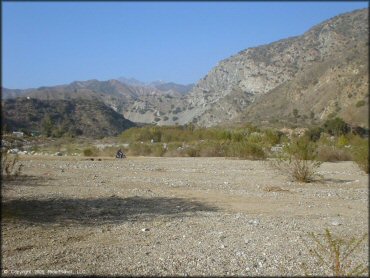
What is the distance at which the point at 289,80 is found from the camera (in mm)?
111312

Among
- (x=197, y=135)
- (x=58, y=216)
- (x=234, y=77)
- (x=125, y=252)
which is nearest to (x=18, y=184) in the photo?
(x=58, y=216)

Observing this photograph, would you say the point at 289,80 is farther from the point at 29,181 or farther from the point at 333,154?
the point at 29,181

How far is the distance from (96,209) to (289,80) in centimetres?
10594

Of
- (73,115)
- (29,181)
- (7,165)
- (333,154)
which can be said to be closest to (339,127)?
(333,154)

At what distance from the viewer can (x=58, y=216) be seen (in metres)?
9.98

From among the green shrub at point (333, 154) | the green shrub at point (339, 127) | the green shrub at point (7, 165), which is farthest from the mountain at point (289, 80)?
the green shrub at point (7, 165)

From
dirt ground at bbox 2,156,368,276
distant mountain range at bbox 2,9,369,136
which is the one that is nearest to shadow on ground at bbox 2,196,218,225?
dirt ground at bbox 2,156,368,276

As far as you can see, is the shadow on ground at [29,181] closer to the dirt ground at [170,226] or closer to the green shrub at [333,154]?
the dirt ground at [170,226]

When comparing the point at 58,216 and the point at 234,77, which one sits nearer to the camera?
the point at 58,216

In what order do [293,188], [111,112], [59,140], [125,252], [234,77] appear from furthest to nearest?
[234,77] < [111,112] < [59,140] < [293,188] < [125,252]

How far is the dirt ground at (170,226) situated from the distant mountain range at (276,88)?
5224 cm

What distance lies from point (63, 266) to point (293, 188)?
39.0 feet

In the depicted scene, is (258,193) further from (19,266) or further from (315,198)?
(19,266)

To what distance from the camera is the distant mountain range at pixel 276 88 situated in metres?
82.4
